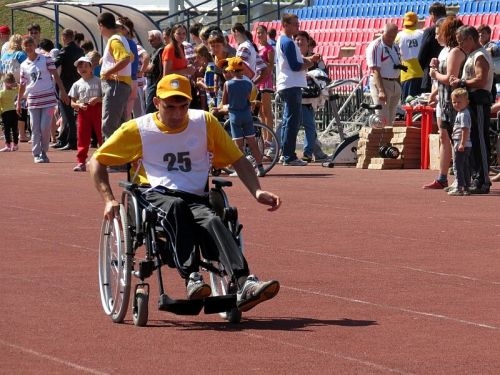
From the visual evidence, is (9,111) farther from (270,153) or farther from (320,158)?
(270,153)

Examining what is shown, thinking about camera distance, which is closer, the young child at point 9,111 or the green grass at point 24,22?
the young child at point 9,111

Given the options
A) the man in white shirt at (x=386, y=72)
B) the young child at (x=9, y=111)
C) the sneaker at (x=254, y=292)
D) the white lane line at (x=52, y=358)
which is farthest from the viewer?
the young child at (x=9, y=111)

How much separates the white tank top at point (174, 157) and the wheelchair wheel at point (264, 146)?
983 centimetres

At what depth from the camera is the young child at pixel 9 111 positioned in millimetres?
24953

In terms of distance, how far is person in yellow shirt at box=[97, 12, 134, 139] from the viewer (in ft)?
61.1

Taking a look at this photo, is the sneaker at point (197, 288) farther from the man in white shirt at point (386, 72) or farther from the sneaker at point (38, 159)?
the sneaker at point (38, 159)

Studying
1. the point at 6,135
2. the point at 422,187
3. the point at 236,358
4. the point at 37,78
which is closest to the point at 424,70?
the point at 422,187

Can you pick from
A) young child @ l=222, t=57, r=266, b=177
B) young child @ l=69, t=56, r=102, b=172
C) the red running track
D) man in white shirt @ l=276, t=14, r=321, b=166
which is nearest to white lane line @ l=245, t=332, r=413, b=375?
the red running track

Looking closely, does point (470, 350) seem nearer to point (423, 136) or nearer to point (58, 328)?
point (58, 328)

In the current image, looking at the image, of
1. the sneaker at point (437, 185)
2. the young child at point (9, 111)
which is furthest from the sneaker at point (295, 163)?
the young child at point (9, 111)

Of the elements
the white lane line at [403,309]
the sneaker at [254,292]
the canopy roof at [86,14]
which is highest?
the canopy roof at [86,14]

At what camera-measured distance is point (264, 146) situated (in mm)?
20016

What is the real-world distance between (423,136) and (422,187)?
2.51 meters

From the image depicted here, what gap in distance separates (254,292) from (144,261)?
0.69 metres
